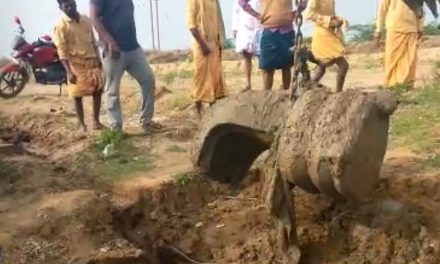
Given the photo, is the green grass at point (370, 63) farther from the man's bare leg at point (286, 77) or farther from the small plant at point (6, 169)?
the small plant at point (6, 169)

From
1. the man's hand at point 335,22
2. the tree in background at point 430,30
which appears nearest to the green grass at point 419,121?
the man's hand at point 335,22

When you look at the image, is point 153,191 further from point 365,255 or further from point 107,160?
point 365,255

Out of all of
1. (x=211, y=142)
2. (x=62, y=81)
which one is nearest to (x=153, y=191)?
(x=211, y=142)

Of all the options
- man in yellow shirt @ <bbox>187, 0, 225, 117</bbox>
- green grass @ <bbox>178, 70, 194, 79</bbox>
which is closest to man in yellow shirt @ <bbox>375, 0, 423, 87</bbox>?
man in yellow shirt @ <bbox>187, 0, 225, 117</bbox>

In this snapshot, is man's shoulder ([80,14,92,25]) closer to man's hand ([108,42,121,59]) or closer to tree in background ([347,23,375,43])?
man's hand ([108,42,121,59])

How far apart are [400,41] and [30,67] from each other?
5.69 meters

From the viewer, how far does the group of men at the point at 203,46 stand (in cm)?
812

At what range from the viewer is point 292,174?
4895 mm

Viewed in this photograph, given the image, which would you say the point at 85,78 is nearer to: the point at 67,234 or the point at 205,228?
the point at 205,228

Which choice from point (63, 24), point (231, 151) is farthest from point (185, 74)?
point (231, 151)

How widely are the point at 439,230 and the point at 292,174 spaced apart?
1.16 metres

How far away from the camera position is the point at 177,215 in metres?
6.18

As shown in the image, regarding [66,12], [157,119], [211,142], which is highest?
[66,12]

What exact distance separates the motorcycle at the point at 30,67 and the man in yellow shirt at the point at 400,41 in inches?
190
